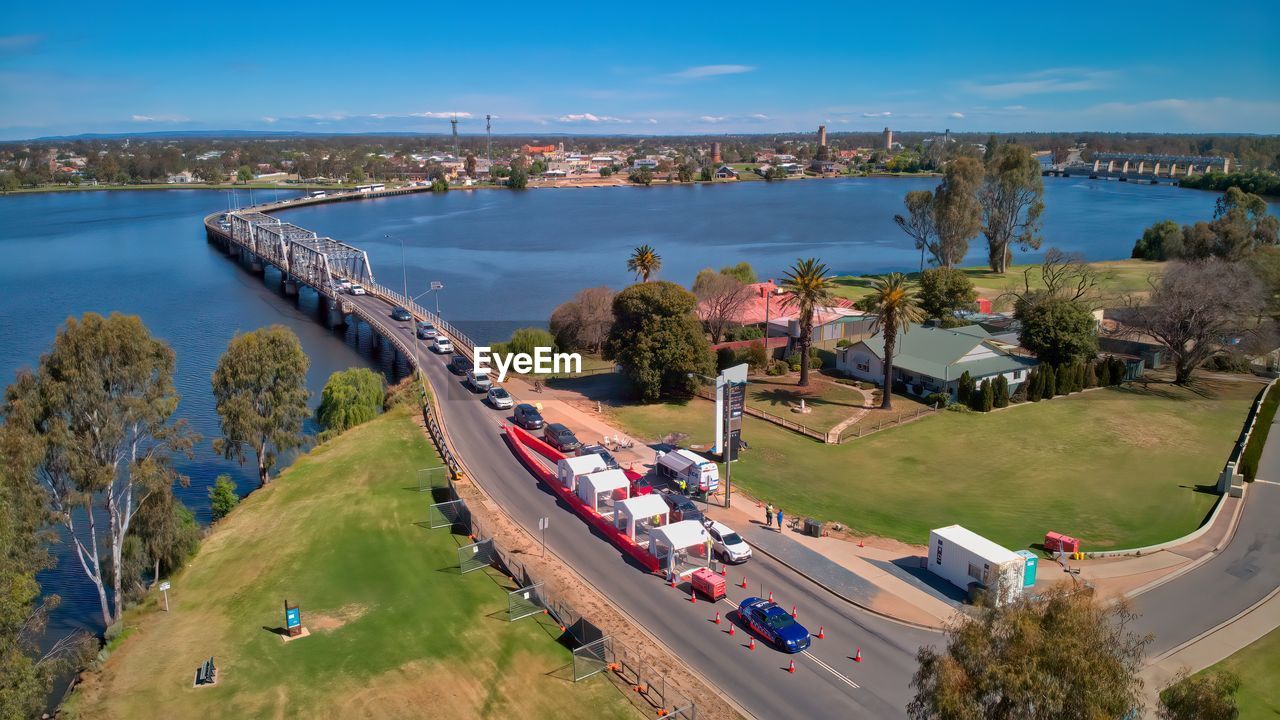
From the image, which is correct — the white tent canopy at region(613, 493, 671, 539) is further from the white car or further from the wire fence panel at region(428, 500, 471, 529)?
the wire fence panel at region(428, 500, 471, 529)

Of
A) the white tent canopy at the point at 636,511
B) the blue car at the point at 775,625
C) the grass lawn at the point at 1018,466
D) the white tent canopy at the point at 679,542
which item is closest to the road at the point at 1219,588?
the grass lawn at the point at 1018,466

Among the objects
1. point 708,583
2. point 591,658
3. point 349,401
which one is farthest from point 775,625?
point 349,401

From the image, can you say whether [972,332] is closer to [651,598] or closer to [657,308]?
[657,308]

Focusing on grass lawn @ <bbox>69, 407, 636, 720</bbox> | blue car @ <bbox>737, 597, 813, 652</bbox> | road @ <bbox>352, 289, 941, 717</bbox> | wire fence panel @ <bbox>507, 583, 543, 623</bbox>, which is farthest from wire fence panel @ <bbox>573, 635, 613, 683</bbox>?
blue car @ <bbox>737, 597, 813, 652</bbox>

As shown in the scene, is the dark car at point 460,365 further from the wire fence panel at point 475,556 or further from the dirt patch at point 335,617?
the dirt patch at point 335,617

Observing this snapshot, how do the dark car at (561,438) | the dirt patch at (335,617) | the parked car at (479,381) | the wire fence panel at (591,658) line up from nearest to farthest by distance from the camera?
1. the wire fence panel at (591,658)
2. the dirt patch at (335,617)
3. the dark car at (561,438)
4. the parked car at (479,381)

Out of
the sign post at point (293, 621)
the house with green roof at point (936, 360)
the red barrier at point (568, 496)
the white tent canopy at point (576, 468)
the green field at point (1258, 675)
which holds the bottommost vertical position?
the sign post at point (293, 621)

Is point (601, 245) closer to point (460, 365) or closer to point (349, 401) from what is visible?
point (460, 365)
